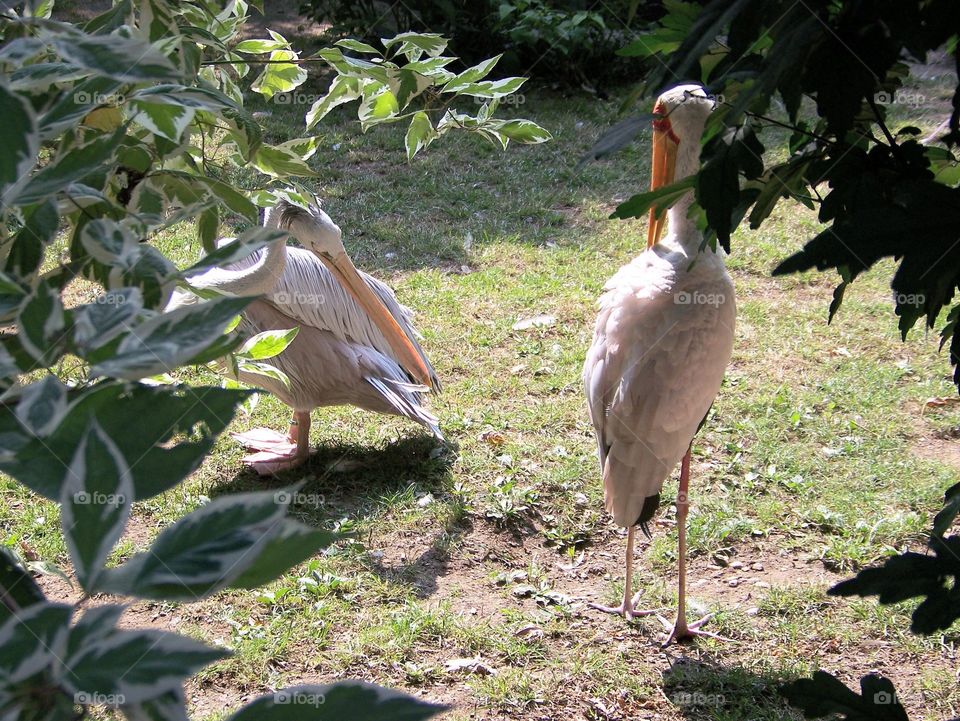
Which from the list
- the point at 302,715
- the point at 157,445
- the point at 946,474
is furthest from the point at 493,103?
the point at 946,474

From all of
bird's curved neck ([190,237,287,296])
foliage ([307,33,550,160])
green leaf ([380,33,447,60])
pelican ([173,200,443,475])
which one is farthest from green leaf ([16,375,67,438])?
Result: pelican ([173,200,443,475])

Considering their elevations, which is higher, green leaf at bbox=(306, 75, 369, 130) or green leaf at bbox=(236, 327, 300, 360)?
green leaf at bbox=(306, 75, 369, 130)

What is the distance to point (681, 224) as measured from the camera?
2.91m

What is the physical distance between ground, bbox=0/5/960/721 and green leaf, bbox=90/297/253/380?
2194mm

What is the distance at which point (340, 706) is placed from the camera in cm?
53

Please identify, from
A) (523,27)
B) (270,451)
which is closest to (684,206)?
(270,451)

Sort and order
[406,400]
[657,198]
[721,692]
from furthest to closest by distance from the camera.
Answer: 1. [406,400]
2. [721,692]
3. [657,198]

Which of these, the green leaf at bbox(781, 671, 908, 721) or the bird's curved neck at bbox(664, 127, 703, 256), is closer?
the green leaf at bbox(781, 671, 908, 721)

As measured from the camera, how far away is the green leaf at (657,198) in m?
1.08

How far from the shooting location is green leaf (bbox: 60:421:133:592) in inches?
19.6

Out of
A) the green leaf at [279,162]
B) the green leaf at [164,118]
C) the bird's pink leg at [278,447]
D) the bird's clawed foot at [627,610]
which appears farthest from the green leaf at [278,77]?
the bird's pink leg at [278,447]

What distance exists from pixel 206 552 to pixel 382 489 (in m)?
3.21

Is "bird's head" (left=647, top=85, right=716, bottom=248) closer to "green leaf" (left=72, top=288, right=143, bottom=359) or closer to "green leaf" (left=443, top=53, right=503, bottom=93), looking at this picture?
"green leaf" (left=443, top=53, right=503, bottom=93)

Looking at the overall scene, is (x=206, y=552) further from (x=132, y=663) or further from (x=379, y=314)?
(x=379, y=314)
